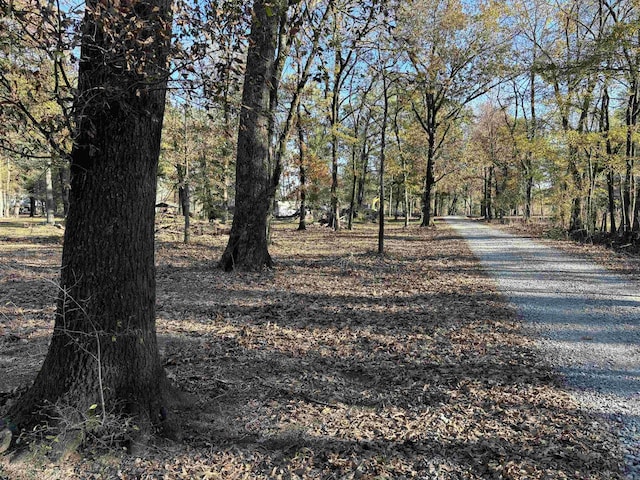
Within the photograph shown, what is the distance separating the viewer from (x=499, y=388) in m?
3.91

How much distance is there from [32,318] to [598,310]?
852cm

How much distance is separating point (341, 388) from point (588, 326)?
3.82 metres

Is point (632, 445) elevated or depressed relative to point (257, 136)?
depressed

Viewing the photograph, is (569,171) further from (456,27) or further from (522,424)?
(522,424)

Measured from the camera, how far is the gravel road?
352 centimetres

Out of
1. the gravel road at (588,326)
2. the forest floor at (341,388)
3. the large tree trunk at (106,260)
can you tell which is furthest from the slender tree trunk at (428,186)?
the large tree trunk at (106,260)

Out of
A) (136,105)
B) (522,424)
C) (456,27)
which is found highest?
(456,27)

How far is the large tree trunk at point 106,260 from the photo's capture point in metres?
2.75

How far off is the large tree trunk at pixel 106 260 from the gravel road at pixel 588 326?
3.51 m

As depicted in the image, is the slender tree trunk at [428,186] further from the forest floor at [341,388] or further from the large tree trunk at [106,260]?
the large tree trunk at [106,260]

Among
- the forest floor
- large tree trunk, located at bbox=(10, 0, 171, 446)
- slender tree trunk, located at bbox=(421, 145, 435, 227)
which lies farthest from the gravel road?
slender tree trunk, located at bbox=(421, 145, 435, 227)

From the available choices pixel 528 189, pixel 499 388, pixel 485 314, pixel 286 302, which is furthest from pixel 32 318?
pixel 528 189

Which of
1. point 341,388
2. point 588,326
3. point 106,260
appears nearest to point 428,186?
point 588,326

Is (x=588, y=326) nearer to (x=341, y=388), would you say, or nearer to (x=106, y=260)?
(x=341, y=388)
